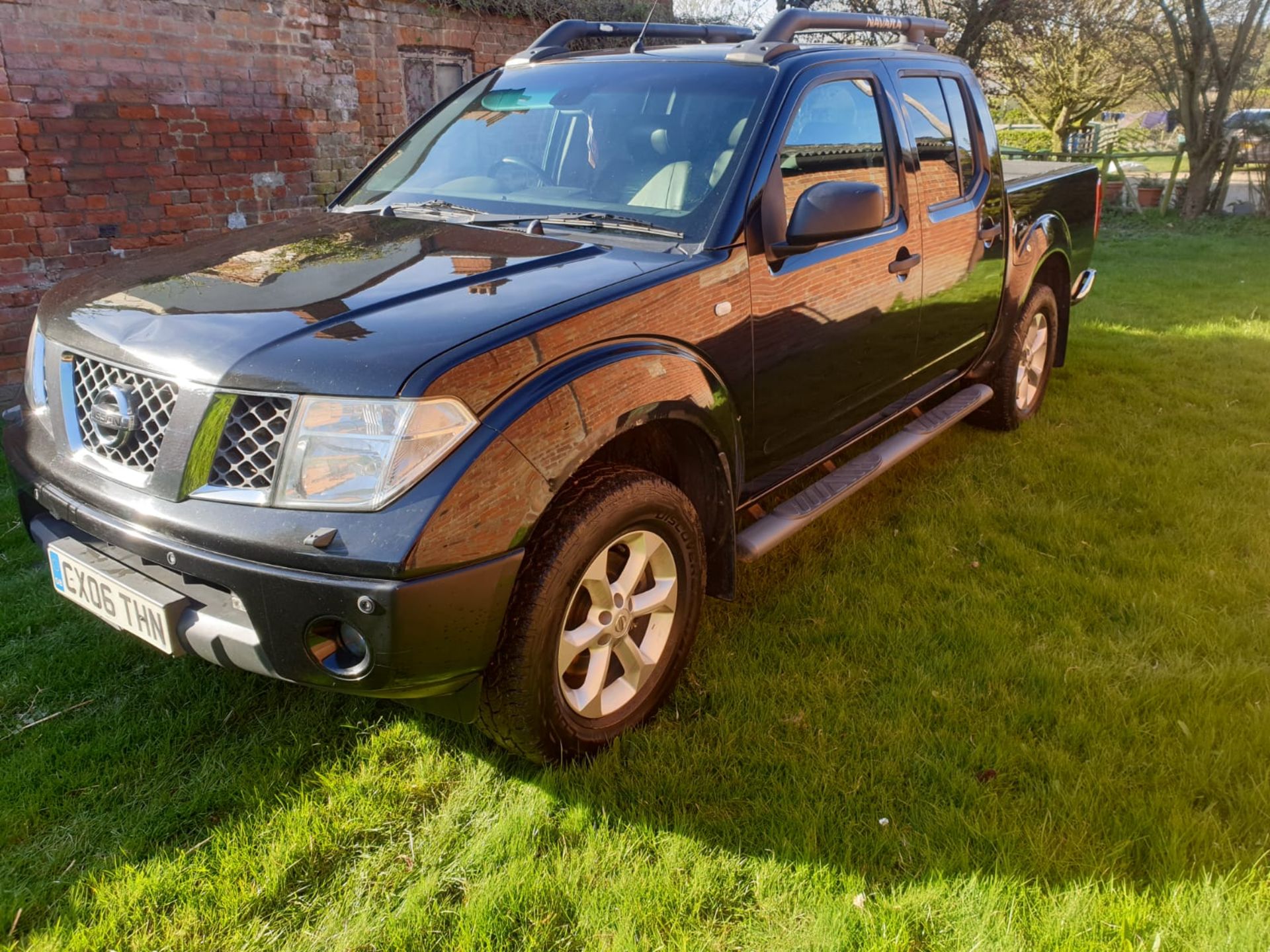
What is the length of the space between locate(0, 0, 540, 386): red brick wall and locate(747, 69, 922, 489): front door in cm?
503

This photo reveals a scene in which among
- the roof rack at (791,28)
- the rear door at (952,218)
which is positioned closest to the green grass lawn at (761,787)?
the rear door at (952,218)

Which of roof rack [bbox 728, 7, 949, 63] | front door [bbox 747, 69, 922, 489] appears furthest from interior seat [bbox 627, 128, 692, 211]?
roof rack [bbox 728, 7, 949, 63]

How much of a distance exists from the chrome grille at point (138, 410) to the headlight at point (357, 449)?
37 cm

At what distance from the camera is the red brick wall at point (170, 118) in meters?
5.70

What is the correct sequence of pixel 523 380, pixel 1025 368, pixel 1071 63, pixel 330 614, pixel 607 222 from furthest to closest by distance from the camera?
pixel 1071 63 < pixel 1025 368 < pixel 607 222 < pixel 523 380 < pixel 330 614

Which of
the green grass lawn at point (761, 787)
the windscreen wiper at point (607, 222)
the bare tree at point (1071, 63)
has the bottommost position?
the green grass lawn at point (761, 787)

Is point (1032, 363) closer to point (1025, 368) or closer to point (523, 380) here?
point (1025, 368)

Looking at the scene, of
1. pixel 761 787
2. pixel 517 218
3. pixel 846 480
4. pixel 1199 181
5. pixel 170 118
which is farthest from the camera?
pixel 1199 181

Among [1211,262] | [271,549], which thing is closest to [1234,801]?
[271,549]

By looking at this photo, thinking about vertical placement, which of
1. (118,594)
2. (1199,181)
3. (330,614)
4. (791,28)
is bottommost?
(118,594)

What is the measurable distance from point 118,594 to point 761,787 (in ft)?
5.62

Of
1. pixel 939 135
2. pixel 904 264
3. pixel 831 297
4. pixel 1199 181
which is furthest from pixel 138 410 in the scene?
pixel 1199 181

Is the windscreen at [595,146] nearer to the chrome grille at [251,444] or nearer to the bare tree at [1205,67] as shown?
the chrome grille at [251,444]

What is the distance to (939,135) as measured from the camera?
4.02 m
